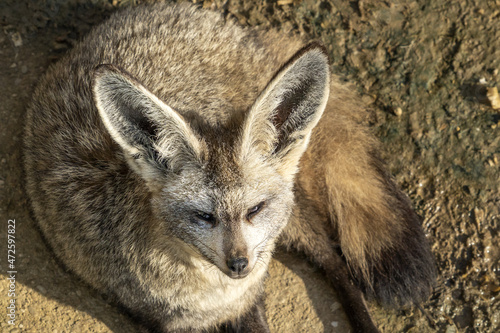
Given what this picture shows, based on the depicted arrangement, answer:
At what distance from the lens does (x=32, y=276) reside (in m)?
3.86

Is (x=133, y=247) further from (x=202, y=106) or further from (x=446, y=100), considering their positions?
(x=446, y=100)

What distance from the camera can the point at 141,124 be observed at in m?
2.78

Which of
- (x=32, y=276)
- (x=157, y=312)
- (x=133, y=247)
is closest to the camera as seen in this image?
(x=133, y=247)

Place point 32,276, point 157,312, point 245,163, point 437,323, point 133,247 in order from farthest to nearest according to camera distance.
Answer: point 437,323, point 32,276, point 157,312, point 133,247, point 245,163

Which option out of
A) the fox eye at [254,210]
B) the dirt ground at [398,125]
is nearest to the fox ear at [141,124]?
the fox eye at [254,210]

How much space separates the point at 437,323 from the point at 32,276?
3.18 meters

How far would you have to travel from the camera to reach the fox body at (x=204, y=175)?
8.99ft

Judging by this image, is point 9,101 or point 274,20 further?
point 274,20

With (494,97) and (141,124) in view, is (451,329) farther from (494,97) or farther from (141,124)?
(141,124)

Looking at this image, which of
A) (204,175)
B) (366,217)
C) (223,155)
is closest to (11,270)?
(204,175)

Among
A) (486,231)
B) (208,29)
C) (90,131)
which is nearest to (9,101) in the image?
(90,131)

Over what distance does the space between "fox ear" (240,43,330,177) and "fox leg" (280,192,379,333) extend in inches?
40.2

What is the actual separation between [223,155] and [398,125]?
232cm

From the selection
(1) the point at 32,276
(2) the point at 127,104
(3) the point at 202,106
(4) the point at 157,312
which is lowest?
(1) the point at 32,276
